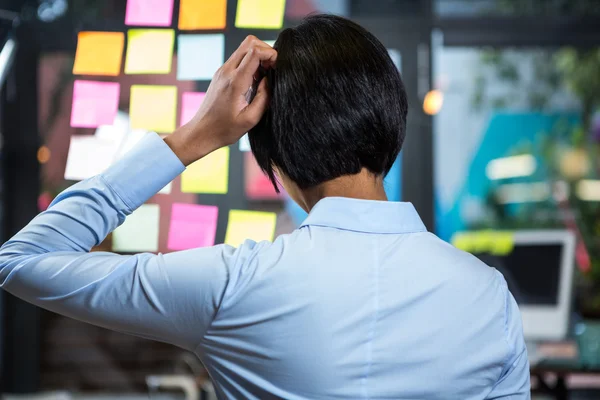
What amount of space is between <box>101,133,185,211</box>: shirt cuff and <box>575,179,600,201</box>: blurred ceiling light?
3892 millimetres

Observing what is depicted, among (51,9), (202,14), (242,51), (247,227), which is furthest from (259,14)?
(51,9)

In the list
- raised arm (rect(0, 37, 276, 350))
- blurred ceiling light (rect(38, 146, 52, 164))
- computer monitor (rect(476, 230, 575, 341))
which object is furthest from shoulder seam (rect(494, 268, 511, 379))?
blurred ceiling light (rect(38, 146, 52, 164))

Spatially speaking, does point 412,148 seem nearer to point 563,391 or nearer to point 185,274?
point 563,391

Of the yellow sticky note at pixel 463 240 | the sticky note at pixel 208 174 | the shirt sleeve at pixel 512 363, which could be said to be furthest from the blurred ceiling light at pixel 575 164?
the shirt sleeve at pixel 512 363

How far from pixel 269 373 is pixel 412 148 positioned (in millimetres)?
3182

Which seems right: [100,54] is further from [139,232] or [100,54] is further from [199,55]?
[139,232]

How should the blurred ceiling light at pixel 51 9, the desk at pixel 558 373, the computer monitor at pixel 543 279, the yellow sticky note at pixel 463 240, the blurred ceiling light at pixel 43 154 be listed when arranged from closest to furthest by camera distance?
the desk at pixel 558 373, the computer monitor at pixel 543 279, the blurred ceiling light at pixel 51 9, the blurred ceiling light at pixel 43 154, the yellow sticky note at pixel 463 240

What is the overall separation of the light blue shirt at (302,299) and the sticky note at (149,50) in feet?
1.49

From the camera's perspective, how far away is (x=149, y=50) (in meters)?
1.14

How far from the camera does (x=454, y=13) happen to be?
3.88 m

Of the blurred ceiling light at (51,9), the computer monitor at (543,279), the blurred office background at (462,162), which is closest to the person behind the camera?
the computer monitor at (543,279)

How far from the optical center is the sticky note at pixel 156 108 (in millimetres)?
1148

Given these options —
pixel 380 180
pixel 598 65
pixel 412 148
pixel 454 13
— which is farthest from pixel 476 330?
pixel 598 65

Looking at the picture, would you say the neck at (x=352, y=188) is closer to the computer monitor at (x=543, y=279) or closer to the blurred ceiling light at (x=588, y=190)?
the computer monitor at (x=543, y=279)
